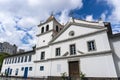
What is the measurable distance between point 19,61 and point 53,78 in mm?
14886

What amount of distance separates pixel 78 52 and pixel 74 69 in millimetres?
2784

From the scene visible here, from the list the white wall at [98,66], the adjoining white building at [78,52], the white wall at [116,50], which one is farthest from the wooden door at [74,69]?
the white wall at [116,50]

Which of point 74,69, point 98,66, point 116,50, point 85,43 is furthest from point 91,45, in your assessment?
point 74,69

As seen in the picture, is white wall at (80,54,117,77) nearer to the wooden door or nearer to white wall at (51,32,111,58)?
the wooden door

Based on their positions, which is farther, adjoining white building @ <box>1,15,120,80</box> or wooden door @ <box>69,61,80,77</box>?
wooden door @ <box>69,61,80,77</box>

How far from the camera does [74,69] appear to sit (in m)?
15.9

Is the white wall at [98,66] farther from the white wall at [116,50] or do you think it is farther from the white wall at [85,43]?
the white wall at [85,43]

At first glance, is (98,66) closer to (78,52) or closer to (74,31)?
(78,52)

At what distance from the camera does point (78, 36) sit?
55.2 feet

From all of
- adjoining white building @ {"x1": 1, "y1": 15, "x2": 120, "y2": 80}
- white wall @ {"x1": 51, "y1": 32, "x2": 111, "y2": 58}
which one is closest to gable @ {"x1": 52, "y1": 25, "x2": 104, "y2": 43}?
adjoining white building @ {"x1": 1, "y1": 15, "x2": 120, "y2": 80}

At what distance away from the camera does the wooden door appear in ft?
51.0

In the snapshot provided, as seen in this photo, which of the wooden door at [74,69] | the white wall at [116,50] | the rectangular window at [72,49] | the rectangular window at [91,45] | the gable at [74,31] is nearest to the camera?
the white wall at [116,50]

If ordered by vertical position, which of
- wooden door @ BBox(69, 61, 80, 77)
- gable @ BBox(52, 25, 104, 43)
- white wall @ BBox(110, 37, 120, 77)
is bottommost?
wooden door @ BBox(69, 61, 80, 77)

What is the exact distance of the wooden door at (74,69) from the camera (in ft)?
51.0
